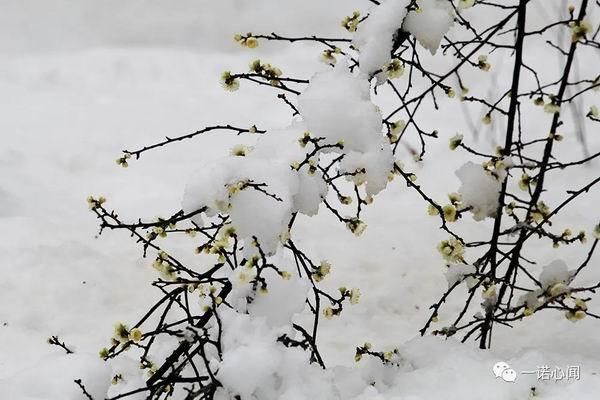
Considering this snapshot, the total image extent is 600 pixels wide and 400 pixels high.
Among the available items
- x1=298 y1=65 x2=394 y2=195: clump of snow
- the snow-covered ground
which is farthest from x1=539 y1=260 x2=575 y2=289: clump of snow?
x1=298 y1=65 x2=394 y2=195: clump of snow

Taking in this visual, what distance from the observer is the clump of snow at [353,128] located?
5.15ft

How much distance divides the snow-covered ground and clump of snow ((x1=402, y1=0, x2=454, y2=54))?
87cm

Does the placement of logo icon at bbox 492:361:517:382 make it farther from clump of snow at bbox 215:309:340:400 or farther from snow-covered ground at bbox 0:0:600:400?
clump of snow at bbox 215:309:340:400

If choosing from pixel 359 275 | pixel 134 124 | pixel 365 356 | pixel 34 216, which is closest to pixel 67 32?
pixel 134 124

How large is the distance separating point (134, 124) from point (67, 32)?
1.90 m

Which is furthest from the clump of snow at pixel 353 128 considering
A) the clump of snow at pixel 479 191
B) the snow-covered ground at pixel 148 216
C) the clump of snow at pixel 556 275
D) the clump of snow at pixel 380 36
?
the clump of snow at pixel 556 275

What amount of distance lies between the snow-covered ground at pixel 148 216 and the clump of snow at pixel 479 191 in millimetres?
411

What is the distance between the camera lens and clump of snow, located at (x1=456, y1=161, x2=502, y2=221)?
6.25 ft

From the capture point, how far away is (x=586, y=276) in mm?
2830

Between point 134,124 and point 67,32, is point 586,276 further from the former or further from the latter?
point 67,32

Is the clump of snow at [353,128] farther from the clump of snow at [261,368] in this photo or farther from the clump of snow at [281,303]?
the clump of snow at [261,368]

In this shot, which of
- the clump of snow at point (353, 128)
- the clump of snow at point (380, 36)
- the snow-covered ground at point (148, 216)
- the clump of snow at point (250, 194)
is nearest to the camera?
the clump of snow at point (250, 194)

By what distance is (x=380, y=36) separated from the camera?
1.67m

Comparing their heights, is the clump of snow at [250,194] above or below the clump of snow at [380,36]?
below
